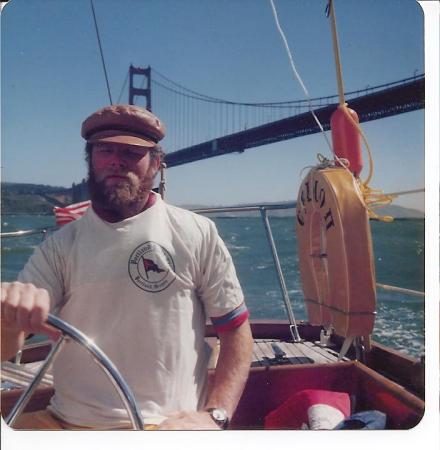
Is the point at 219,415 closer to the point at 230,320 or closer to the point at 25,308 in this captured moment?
the point at 230,320

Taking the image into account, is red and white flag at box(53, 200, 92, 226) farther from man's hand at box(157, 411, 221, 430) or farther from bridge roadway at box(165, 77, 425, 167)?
man's hand at box(157, 411, 221, 430)

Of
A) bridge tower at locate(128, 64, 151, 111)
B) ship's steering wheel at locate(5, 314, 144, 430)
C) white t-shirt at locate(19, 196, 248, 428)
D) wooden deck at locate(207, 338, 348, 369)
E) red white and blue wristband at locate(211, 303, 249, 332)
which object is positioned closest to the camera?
ship's steering wheel at locate(5, 314, 144, 430)

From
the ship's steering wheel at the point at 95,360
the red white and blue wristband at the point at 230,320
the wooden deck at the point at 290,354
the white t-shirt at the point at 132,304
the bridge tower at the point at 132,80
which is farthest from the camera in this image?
the wooden deck at the point at 290,354

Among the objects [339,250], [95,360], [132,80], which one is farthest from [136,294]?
[132,80]

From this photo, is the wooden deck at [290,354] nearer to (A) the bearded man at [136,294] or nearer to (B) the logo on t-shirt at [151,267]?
(A) the bearded man at [136,294]

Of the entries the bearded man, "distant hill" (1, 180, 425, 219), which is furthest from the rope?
the bearded man

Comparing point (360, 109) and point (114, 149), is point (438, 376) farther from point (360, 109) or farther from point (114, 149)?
point (114, 149)

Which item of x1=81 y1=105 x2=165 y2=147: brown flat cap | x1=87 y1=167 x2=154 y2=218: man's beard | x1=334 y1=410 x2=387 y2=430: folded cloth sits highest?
x1=81 y1=105 x2=165 y2=147: brown flat cap

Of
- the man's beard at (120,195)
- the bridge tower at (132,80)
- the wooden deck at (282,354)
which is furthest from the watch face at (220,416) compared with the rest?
the bridge tower at (132,80)
